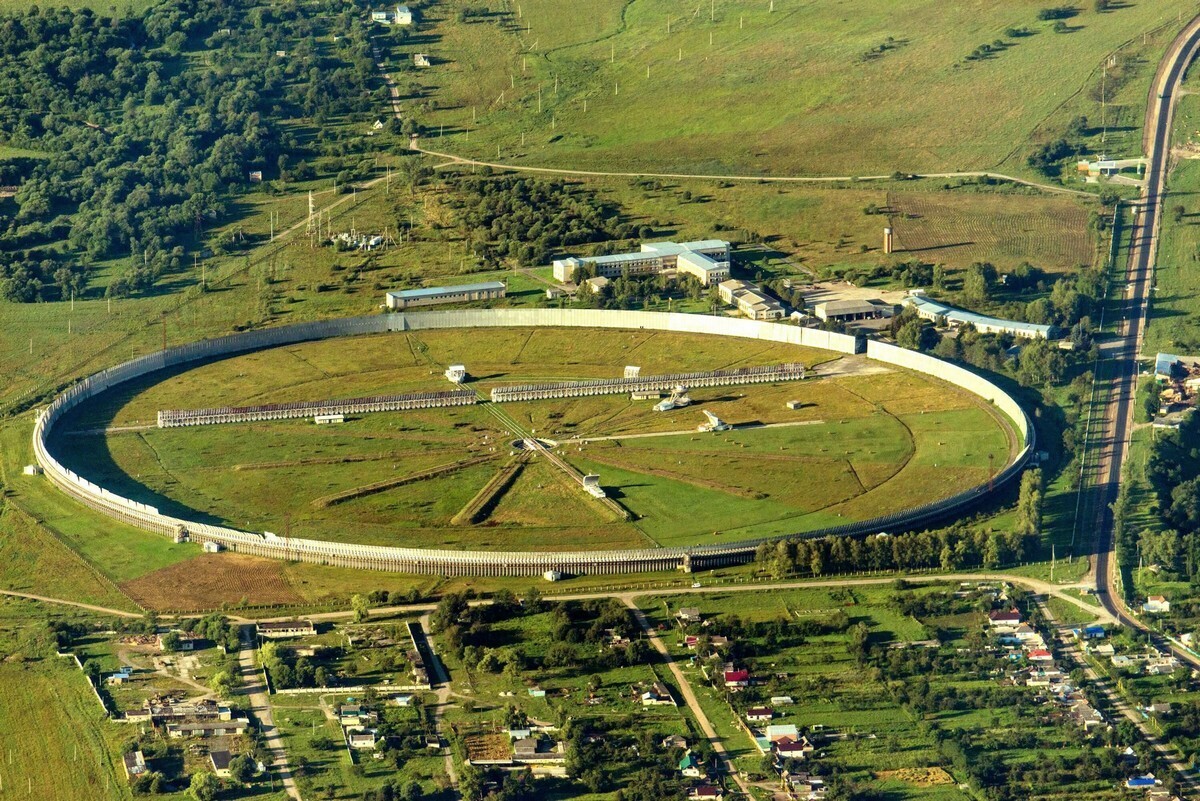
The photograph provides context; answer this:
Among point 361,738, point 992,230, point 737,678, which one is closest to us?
point 361,738

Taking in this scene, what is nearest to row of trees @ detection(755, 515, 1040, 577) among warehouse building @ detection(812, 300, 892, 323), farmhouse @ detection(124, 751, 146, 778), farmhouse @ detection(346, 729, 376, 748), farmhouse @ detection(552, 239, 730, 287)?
farmhouse @ detection(346, 729, 376, 748)

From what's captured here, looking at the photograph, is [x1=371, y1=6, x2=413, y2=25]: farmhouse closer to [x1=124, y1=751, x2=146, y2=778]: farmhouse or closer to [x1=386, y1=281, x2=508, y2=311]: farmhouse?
[x1=386, y1=281, x2=508, y2=311]: farmhouse

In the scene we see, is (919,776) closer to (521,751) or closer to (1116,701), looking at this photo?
(1116,701)

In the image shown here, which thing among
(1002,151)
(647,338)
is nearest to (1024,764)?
(647,338)

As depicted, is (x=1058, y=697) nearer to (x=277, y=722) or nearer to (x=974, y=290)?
(x=277, y=722)

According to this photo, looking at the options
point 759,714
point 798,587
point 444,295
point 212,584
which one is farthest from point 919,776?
point 444,295

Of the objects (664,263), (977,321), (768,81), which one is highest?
(768,81)
